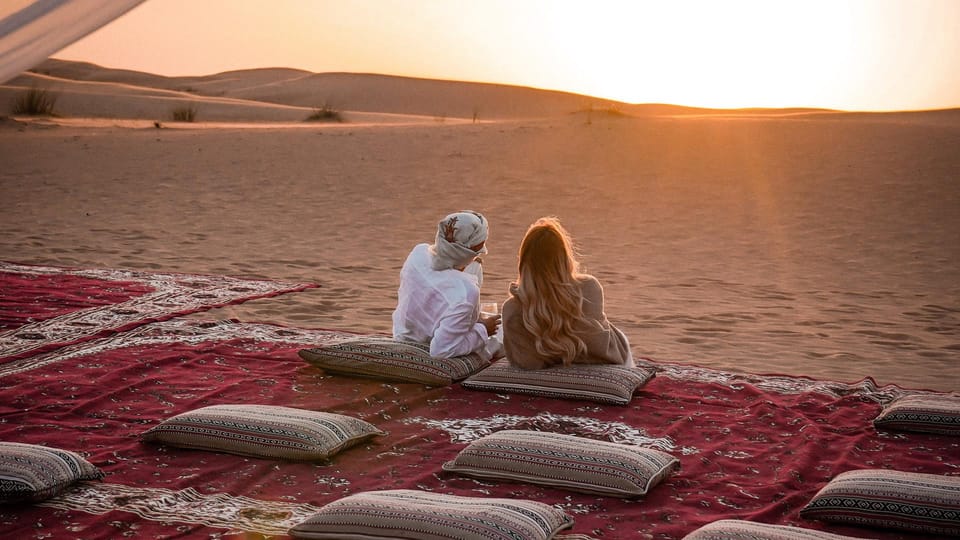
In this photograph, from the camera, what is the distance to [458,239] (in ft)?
19.0

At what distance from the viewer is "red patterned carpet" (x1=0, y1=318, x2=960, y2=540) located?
12.5ft

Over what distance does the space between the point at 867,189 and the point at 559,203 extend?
499cm

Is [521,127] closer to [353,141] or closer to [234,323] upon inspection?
[353,141]

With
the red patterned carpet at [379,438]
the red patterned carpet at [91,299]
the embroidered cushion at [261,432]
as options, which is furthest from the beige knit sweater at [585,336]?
the red patterned carpet at [91,299]

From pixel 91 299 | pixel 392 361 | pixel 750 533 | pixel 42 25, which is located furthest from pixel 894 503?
pixel 91 299

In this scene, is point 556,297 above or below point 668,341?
above

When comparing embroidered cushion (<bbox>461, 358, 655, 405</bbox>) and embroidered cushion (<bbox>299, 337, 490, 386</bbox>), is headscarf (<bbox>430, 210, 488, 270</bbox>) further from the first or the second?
embroidered cushion (<bbox>461, 358, 655, 405</bbox>)

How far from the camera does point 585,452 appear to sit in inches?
164

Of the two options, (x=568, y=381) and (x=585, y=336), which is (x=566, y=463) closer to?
(x=568, y=381)

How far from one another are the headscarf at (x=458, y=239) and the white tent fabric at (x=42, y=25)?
2371mm

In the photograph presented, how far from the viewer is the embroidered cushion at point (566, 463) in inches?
159

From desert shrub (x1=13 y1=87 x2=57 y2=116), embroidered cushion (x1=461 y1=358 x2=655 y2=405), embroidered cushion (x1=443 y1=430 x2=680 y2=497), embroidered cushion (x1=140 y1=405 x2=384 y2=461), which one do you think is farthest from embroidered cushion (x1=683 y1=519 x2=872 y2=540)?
desert shrub (x1=13 y1=87 x2=57 y2=116)

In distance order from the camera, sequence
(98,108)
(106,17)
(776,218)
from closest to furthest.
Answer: (106,17) < (776,218) < (98,108)

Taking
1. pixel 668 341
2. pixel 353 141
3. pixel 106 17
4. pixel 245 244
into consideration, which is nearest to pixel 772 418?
pixel 668 341
